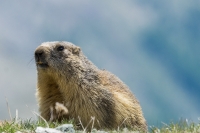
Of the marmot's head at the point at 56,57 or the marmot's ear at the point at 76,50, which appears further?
the marmot's ear at the point at 76,50

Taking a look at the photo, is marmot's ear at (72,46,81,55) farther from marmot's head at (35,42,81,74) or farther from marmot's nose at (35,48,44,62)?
marmot's nose at (35,48,44,62)

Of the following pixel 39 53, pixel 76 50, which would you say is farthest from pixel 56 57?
pixel 76 50

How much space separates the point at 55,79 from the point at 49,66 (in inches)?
14.6

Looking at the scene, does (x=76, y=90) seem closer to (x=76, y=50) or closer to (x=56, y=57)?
(x=56, y=57)

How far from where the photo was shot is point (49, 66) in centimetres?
956

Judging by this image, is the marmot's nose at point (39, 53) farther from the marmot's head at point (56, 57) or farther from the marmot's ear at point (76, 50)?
the marmot's ear at point (76, 50)

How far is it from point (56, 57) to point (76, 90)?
3.20 feet

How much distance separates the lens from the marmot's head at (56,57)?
31.3 feet

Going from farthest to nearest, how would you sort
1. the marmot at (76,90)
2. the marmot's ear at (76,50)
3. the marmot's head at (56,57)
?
the marmot's ear at (76,50)
the marmot's head at (56,57)
the marmot at (76,90)

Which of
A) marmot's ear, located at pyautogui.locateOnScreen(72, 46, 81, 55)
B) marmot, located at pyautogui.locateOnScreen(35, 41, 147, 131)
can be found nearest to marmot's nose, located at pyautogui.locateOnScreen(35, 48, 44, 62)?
marmot, located at pyautogui.locateOnScreen(35, 41, 147, 131)

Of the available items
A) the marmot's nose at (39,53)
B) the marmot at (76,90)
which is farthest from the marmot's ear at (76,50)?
the marmot's nose at (39,53)

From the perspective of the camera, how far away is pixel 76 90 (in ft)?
31.4

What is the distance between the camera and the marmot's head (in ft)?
31.3

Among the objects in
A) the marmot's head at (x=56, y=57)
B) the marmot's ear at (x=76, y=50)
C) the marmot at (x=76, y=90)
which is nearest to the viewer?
the marmot at (x=76, y=90)
